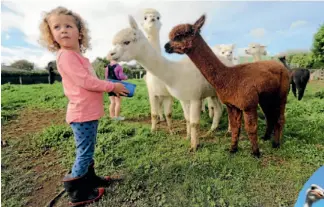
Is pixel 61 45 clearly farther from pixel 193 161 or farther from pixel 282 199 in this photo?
pixel 282 199

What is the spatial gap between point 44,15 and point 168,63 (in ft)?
4.99

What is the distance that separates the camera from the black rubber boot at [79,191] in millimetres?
2254

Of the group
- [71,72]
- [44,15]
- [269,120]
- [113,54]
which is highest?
[44,15]

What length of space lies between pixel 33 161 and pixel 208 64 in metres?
2.37

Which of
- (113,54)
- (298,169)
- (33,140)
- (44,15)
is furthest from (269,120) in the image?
(33,140)

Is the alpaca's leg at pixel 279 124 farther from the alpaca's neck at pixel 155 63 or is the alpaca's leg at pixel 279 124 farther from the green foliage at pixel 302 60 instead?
the green foliage at pixel 302 60

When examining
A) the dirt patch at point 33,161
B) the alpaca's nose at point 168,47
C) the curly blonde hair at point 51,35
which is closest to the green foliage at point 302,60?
the alpaca's nose at point 168,47

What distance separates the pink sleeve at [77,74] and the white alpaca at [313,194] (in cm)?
156

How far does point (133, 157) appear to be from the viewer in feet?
10.3

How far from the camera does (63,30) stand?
83.0 inches

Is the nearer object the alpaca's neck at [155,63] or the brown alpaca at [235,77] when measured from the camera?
the brown alpaca at [235,77]

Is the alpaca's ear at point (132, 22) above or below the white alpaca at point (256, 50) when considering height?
above

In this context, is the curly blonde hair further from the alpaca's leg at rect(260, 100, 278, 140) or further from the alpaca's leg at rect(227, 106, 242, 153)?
the alpaca's leg at rect(260, 100, 278, 140)

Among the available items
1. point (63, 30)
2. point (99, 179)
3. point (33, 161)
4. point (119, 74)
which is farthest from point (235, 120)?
point (33, 161)
